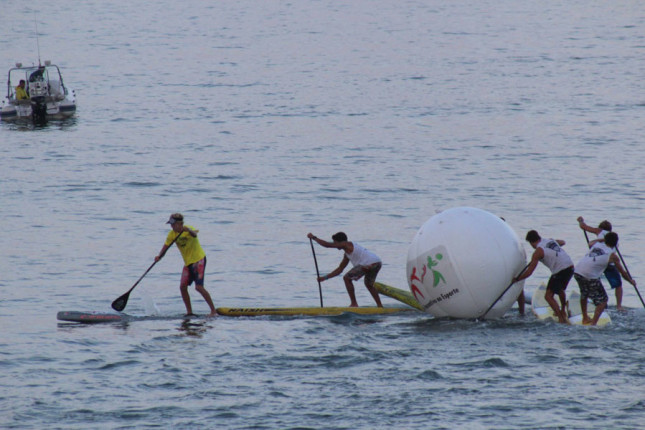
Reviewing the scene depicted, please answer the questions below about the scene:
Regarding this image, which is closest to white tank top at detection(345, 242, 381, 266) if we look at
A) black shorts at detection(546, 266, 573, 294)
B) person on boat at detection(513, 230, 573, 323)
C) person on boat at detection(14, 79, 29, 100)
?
person on boat at detection(513, 230, 573, 323)

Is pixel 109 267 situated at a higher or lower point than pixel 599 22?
lower

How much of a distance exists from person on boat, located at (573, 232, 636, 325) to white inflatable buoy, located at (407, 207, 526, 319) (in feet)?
3.83

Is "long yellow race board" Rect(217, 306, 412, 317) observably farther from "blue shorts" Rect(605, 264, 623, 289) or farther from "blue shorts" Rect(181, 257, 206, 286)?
"blue shorts" Rect(605, 264, 623, 289)

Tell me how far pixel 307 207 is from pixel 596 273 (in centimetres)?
1450

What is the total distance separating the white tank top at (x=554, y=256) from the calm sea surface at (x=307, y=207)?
102 cm

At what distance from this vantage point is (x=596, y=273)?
56.7 ft

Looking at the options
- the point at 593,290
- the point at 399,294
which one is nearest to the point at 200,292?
the point at 399,294

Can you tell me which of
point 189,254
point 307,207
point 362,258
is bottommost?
point 362,258

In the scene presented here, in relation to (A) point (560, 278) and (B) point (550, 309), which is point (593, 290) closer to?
(A) point (560, 278)

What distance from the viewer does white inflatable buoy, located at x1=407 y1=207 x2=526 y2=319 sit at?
16.4 m

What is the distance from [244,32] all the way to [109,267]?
201 feet

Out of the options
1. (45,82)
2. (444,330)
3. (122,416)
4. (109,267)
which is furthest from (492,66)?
(122,416)

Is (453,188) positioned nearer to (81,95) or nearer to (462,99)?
(462,99)

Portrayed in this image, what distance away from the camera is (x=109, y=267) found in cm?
2423
